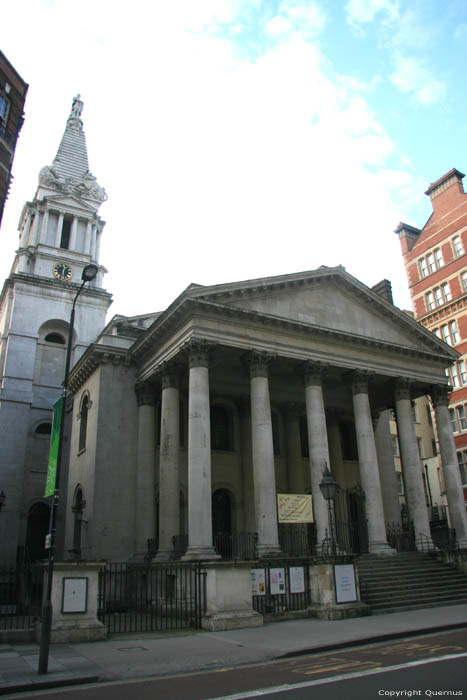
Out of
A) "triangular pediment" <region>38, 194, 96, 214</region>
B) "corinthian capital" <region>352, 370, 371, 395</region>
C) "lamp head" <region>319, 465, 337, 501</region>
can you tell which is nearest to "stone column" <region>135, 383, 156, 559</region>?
"lamp head" <region>319, 465, 337, 501</region>

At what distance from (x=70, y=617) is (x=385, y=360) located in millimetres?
19414

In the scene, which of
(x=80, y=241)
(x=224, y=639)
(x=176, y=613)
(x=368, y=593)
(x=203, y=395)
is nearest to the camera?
(x=224, y=639)

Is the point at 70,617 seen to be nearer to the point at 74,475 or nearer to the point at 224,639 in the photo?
the point at 224,639

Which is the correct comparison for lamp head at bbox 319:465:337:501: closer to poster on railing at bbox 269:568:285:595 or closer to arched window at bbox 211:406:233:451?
poster on railing at bbox 269:568:285:595

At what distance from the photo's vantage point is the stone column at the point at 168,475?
2322 cm

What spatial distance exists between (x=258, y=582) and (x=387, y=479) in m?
14.8

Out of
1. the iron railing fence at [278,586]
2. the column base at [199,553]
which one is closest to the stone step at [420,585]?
the iron railing fence at [278,586]

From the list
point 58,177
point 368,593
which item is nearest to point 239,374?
point 368,593

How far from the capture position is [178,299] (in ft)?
76.3

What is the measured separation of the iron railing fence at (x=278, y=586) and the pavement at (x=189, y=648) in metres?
0.98

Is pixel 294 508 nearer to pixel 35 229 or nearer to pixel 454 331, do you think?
pixel 454 331

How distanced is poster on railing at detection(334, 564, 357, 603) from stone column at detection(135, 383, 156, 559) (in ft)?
32.5

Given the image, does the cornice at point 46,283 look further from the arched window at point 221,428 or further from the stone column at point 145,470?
the arched window at point 221,428

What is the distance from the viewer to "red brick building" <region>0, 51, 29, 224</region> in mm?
19953
